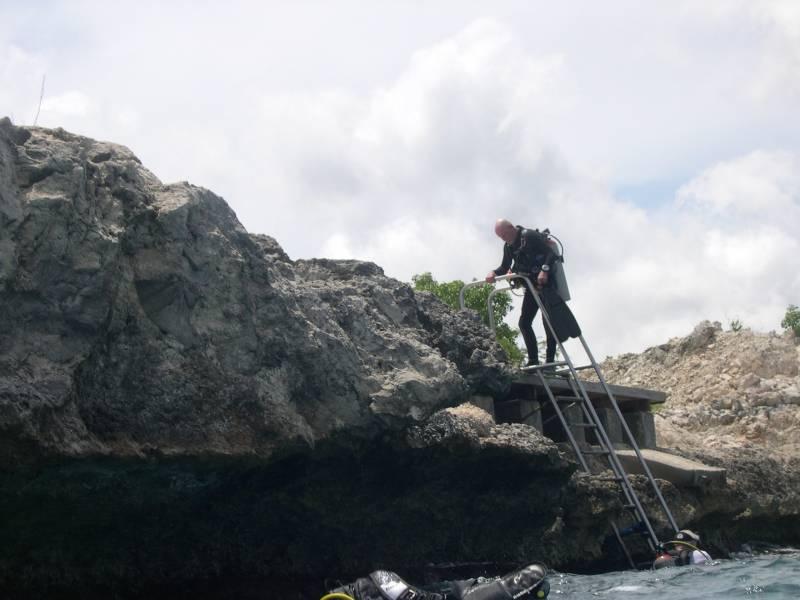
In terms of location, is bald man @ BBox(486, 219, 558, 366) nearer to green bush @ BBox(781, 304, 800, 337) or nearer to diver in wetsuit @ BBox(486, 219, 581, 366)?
diver in wetsuit @ BBox(486, 219, 581, 366)

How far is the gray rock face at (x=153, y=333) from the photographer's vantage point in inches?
197

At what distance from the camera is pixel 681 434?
15.4m

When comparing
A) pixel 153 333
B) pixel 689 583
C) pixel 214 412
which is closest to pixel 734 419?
pixel 689 583

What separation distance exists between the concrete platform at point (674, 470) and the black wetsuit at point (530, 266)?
1.43 meters

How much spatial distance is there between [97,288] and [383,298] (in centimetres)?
306

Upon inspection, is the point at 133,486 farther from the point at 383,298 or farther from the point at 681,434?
the point at 681,434

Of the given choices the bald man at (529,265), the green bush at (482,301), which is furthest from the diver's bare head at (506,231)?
the green bush at (482,301)

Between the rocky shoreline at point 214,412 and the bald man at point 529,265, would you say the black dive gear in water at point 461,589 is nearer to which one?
the rocky shoreline at point 214,412

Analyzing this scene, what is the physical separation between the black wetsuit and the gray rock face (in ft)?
11.3

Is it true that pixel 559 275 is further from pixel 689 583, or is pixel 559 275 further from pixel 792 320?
pixel 792 320

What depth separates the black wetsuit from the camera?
33.9 ft

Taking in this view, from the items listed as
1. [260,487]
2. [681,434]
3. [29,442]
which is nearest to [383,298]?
[260,487]

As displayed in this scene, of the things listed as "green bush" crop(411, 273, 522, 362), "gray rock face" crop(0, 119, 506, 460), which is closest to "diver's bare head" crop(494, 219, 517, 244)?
"gray rock face" crop(0, 119, 506, 460)

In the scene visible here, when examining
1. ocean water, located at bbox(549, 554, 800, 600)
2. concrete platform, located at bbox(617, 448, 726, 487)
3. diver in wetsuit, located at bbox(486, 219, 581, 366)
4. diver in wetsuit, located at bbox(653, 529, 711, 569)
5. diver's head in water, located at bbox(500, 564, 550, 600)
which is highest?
diver in wetsuit, located at bbox(486, 219, 581, 366)
